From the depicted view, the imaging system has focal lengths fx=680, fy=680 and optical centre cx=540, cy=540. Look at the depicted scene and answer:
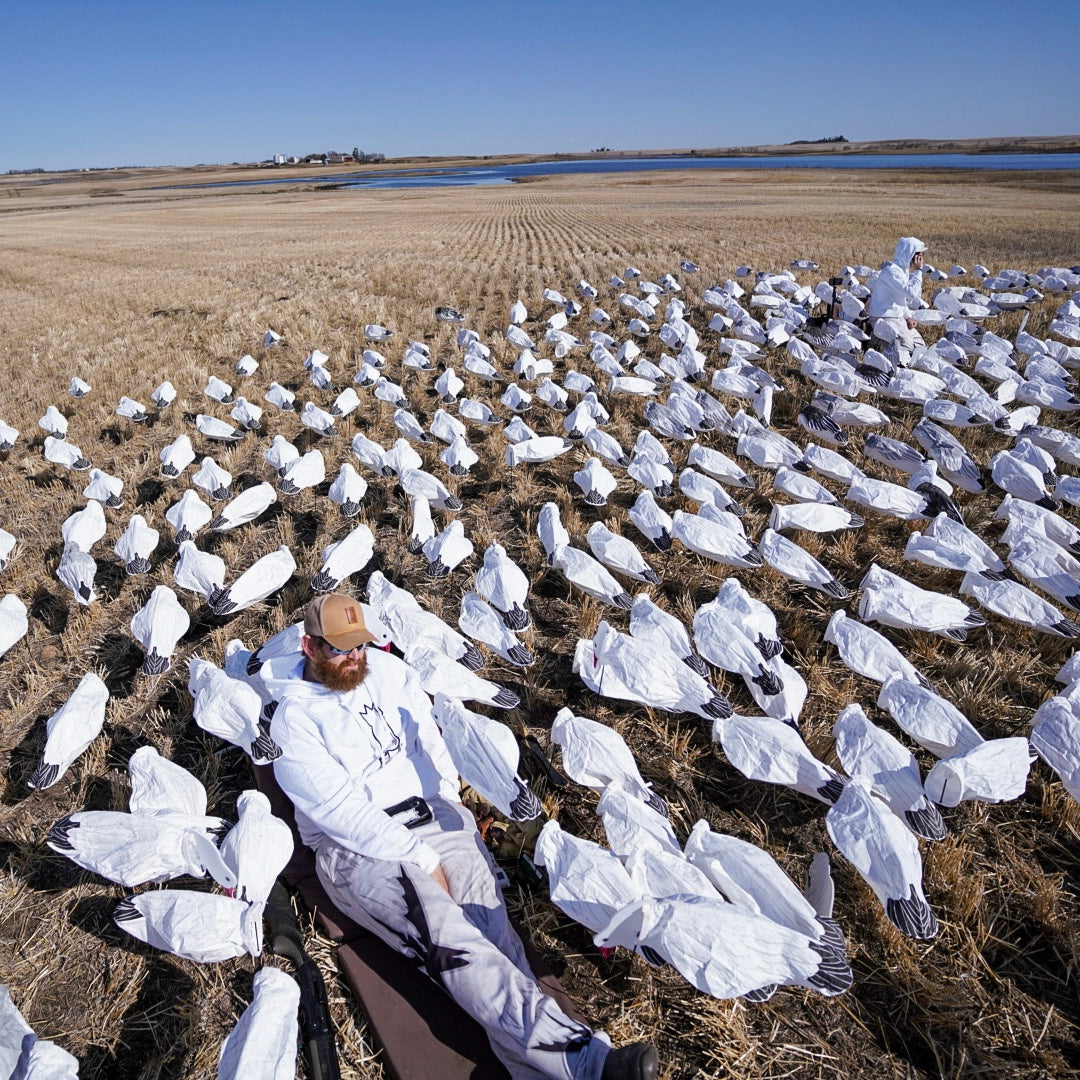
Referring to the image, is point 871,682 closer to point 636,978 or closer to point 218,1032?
point 636,978

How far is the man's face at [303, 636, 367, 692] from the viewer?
2516 millimetres

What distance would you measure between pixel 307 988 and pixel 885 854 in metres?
1.90

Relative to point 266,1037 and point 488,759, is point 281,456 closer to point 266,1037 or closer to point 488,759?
point 488,759

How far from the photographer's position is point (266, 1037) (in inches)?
73.7

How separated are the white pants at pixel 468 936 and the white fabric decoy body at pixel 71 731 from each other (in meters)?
1.30

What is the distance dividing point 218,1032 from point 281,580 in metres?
2.33

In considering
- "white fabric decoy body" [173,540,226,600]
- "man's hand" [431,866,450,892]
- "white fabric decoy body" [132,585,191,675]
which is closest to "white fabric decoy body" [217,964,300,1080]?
"man's hand" [431,866,450,892]

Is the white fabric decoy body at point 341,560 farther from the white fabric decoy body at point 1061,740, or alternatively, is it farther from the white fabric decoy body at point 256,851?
the white fabric decoy body at point 1061,740

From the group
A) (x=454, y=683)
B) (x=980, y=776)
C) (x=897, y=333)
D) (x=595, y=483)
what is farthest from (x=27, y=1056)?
(x=897, y=333)

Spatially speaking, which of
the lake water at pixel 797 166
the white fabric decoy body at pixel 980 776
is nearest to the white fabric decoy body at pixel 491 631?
the white fabric decoy body at pixel 980 776

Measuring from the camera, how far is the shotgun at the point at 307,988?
6.53ft

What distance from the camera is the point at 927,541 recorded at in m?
4.05

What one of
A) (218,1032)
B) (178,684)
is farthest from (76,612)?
(218,1032)

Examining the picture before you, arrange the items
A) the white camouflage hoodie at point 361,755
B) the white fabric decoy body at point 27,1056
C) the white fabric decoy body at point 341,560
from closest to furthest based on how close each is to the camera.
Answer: the white fabric decoy body at point 27,1056 < the white camouflage hoodie at point 361,755 < the white fabric decoy body at point 341,560
